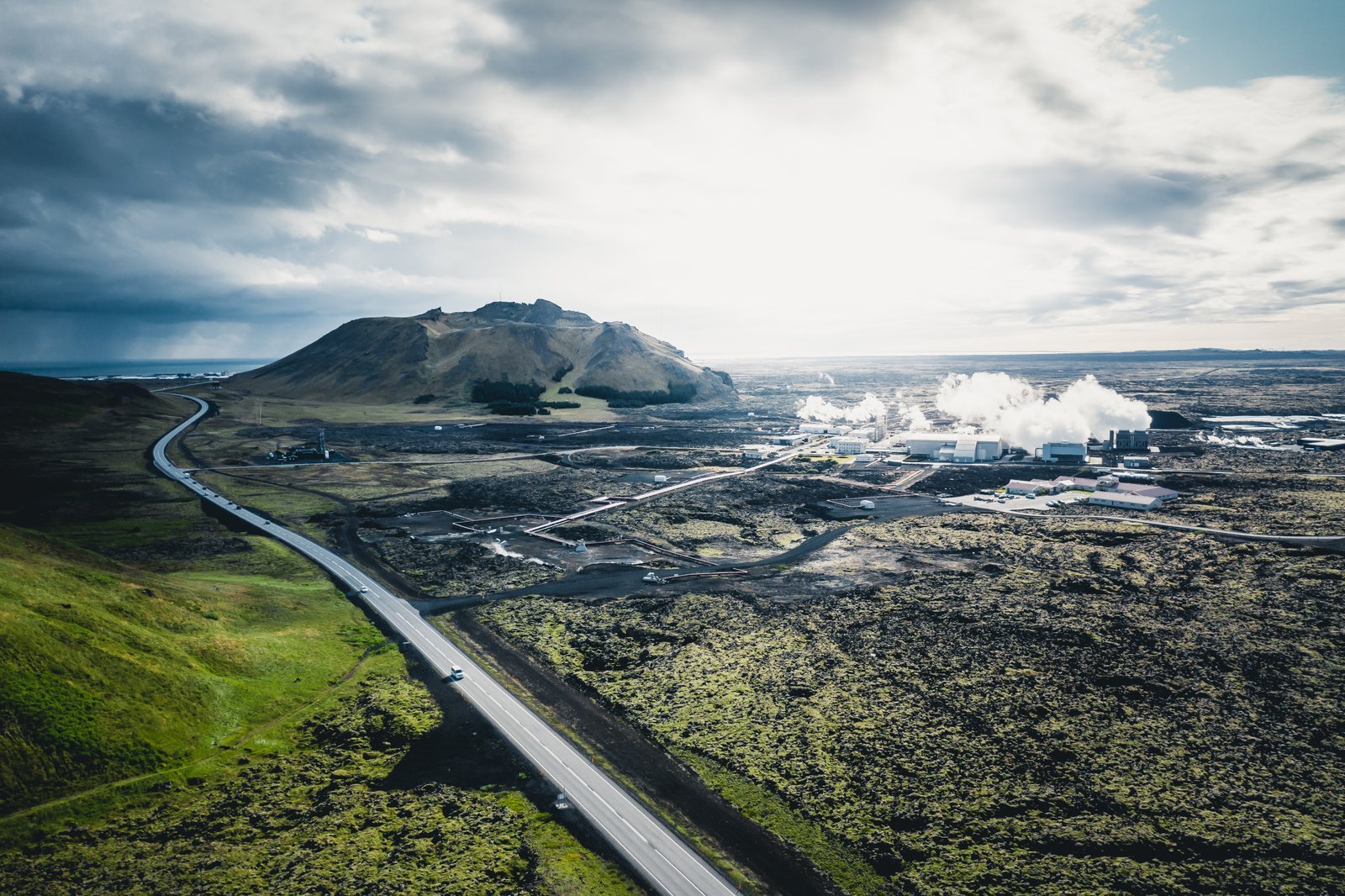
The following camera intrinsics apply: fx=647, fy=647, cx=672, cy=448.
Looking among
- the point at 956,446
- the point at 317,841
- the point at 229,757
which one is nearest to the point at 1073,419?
the point at 956,446

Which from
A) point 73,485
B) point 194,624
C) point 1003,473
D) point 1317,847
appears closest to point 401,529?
point 194,624

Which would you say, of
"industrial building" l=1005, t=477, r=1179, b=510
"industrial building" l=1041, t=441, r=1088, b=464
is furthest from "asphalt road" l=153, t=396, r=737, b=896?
"industrial building" l=1041, t=441, r=1088, b=464

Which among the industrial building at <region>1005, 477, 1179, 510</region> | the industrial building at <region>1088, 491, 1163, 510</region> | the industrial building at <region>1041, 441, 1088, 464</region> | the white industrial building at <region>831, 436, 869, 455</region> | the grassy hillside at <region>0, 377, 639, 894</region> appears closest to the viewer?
the grassy hillside at <region>0, 377, 639, 894</region>

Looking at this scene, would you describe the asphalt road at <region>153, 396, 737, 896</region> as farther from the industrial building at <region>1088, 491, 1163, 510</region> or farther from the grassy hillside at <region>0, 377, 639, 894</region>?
the industrial building at <region>1088, 491, 1163, 510</region>

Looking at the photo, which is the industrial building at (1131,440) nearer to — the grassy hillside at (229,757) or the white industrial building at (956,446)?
the white industrial building at (956,446)

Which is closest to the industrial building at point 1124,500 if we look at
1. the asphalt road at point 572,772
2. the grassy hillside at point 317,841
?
the asphalt road at point 572,772

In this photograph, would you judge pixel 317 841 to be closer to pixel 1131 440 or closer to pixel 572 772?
pixel 572 772
